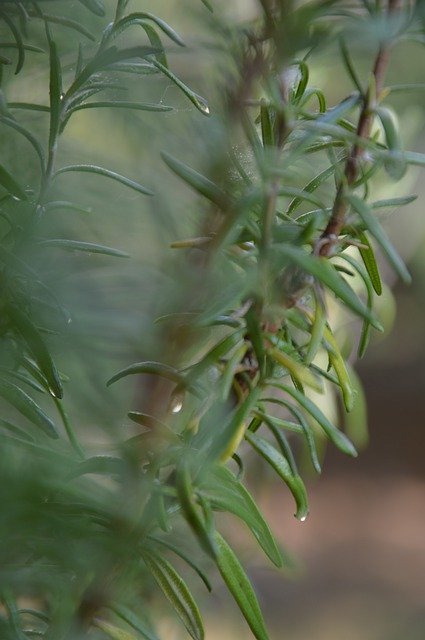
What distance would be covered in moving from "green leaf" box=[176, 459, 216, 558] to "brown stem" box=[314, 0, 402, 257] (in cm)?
8

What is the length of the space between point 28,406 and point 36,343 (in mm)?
36

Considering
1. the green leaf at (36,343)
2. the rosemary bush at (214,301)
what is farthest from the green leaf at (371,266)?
the green leaf at (36,343)

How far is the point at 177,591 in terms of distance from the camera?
291 millimetres

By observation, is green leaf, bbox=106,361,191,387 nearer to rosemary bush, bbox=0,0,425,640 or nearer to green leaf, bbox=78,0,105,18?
rosemary bush, bbox=0,0,425,640

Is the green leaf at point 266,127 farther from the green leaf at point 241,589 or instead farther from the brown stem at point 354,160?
the green leaf at point 241,589

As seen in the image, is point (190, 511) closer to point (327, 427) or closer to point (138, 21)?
point (327, 427)

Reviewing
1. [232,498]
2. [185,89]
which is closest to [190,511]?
[232,498]

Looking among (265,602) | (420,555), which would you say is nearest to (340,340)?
(265,602)

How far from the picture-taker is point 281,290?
259mm

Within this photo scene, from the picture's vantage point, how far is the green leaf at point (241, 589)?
26 centimetres

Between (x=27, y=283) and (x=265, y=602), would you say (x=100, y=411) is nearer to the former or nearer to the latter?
(x=27, y=283)

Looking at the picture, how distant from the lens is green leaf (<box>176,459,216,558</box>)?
21 cm

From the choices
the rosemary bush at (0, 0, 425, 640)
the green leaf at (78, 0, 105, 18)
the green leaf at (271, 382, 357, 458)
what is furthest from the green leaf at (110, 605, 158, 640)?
the green leaf at (78, 0, 105, 18)

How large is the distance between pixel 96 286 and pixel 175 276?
0.10 ft
